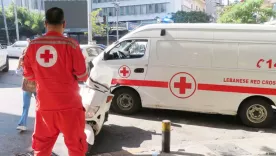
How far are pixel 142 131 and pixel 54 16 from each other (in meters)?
3.67

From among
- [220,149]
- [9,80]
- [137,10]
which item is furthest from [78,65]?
[137,10]

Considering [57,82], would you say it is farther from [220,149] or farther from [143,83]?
[143,83]

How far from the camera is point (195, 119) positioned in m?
7.41

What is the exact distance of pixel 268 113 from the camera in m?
6.67

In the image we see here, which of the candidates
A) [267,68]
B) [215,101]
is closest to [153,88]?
[215,101]

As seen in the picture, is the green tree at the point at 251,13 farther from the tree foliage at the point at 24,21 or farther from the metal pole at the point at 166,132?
the tree foliage at the point at 24,21

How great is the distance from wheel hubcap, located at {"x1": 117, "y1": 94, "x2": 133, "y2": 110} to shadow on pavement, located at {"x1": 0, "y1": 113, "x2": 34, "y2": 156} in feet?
6.57

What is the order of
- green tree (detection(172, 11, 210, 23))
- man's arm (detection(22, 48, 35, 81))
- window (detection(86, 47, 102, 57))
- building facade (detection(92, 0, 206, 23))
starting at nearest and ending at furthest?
man's arm (detection(22, 48, 35, 81))
window (detection(86, 47, 102, 57))
green tree (detection(172, 11, 210, 23))
building facade (detection(92, 0, 206, 23))

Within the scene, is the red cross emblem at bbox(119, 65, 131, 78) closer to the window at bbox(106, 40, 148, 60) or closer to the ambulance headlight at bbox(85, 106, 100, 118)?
the window at bbox(106, 40, 148, 60)

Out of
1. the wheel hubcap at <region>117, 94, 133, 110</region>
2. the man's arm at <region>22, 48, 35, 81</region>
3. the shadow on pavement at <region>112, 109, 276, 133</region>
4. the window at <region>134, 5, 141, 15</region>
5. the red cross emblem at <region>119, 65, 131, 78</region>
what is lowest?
the shadow on pavement at <region>112, 109, 276, 133</region>

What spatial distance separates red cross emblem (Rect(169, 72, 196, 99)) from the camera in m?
6.86

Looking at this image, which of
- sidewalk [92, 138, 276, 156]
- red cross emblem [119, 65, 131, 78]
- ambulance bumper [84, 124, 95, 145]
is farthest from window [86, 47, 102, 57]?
ambulance bumper [84, 124, 95, 145]

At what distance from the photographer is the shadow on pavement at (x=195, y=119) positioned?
693 cm

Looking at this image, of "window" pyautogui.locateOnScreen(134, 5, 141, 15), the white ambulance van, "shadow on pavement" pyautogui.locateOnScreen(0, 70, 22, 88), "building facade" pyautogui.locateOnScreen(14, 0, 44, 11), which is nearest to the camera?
the white ambulance van
